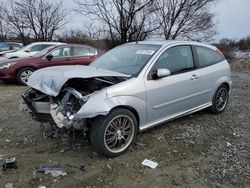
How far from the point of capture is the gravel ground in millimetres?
3410

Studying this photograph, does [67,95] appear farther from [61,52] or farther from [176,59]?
[61,52]

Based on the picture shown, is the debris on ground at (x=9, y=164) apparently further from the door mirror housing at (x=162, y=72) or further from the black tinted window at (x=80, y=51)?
the black tinted window at (x=80, y=51)

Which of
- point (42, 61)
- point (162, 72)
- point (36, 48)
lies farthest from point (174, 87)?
point (36, 48)

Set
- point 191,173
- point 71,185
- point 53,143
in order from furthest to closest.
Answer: point 53,143 < point 191,173 < point 71,185

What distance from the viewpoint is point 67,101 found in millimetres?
3863

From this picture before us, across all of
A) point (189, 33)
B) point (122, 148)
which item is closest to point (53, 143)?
point (122, 148)

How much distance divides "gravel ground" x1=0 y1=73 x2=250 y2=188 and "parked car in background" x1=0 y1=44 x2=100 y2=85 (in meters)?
4.72

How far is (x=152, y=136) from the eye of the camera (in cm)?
469

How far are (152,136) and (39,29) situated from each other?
26960 millimetres

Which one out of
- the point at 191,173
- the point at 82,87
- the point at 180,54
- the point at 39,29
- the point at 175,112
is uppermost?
the point at 39,29

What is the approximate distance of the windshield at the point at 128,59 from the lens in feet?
14.7

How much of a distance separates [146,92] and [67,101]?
3.74ft

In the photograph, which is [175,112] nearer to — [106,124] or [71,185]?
[106,124]

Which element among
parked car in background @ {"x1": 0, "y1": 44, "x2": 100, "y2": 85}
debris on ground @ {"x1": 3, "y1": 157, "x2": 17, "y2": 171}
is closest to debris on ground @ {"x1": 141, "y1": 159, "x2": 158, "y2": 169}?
debris on ground @ {"x1": 3, "y1": 157, "x2": 17, "y2": 171}
